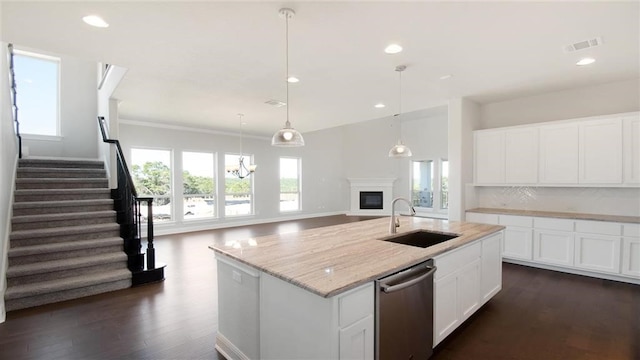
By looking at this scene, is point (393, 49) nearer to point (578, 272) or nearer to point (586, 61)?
point (586, 61)

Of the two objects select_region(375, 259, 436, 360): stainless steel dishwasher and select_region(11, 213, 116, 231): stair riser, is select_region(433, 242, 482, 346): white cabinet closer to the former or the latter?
select_region(375, 259, 436, 360): stainless steel dishwasher

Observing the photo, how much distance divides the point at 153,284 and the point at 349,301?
3409 millimetres

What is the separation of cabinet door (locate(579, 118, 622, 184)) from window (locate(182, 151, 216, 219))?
7929mm

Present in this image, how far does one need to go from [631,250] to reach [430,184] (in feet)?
20.8

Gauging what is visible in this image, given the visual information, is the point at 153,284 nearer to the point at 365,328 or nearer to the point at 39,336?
Answer: the point at 39,336

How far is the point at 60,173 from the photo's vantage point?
16.5 feet

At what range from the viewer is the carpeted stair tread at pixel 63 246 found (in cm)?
348

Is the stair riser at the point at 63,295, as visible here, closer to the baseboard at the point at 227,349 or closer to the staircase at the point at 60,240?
the staircase at the point at 60,240

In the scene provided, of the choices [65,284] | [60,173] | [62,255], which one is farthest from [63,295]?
[60,173]

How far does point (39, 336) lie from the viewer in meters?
2.60

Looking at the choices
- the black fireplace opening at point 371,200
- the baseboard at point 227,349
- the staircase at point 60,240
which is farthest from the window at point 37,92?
the black fireplace opening at point 371,200

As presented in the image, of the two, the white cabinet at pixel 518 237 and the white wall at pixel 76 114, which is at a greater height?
the white wall at pixel 76 114

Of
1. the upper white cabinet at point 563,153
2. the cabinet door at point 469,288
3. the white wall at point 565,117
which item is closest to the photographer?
the cabinet door at point 469,288

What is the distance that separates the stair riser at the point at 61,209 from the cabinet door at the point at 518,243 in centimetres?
641
